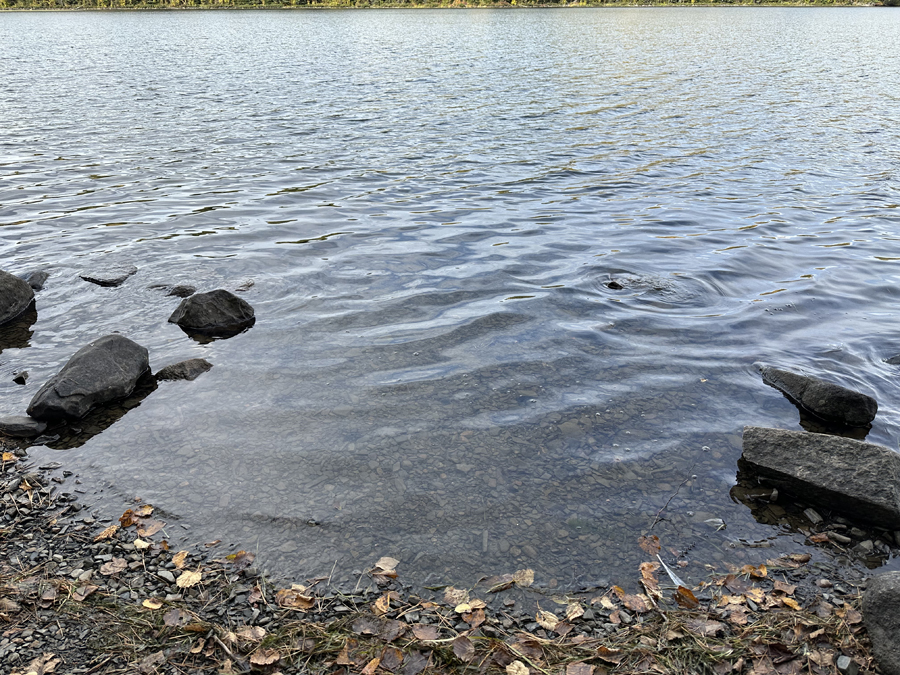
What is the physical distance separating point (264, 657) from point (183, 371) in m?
4.74

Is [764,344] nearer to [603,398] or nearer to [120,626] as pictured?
[603,398]

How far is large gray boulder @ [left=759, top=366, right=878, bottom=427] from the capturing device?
727 cm

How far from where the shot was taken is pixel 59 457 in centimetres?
668

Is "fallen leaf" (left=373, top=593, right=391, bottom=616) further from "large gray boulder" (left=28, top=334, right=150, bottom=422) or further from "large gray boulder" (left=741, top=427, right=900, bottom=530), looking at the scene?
"large gray boulder" (left=28, top=334, right=150, bottom=422)

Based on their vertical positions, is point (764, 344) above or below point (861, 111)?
below

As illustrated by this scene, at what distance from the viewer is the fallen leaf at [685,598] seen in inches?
196

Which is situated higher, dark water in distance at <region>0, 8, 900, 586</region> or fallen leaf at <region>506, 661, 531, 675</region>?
dark water in distance at <region>0, 8, 900, 586</region>

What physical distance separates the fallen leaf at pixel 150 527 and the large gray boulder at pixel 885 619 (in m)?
5.72

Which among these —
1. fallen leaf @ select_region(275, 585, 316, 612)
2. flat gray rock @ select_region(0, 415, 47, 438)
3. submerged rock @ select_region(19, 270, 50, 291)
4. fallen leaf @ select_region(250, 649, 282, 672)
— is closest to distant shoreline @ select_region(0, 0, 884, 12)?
submerged rock @ select_region(19, 270, 50, 291)

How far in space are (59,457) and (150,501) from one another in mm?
1416

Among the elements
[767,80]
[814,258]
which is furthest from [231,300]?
[767,80]

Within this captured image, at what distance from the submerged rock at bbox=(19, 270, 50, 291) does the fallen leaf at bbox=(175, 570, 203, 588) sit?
7675 millimetres

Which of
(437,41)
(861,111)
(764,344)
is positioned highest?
(437,41)

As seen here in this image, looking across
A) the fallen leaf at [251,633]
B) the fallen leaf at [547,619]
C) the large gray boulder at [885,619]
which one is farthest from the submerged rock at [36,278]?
the large gray boulder at [885,619]
